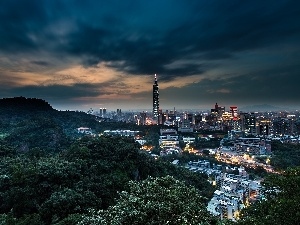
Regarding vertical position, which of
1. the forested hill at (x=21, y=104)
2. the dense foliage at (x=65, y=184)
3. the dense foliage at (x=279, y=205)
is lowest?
the dense foliage at (x=65, y=184)

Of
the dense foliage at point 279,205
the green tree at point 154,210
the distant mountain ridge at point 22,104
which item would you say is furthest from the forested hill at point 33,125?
the dense foliage at point 279,205

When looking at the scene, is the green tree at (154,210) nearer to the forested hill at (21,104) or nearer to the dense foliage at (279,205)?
the dense foliage at (279,205)

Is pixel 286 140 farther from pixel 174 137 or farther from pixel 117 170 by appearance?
pixel 117 170

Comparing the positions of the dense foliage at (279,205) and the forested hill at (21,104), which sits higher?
the forested hill at (21,104)

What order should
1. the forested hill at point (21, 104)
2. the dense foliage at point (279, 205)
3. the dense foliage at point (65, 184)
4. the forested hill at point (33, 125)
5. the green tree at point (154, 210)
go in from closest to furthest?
the green tree at point (154, 210) → the dense foliage at point (279, 205) → the dense foliage at point (65, 184) → the forested hill at point (33, 125) → the forested hill at point (21, 104)

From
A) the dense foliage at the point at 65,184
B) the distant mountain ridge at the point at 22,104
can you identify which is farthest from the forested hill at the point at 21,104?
the dense foliage at the point at 65,184

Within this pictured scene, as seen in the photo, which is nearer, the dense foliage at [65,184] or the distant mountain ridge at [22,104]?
the dense foliage at [65,184]

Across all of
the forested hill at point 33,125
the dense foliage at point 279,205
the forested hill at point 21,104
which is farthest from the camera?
the forested hill at point 21,104

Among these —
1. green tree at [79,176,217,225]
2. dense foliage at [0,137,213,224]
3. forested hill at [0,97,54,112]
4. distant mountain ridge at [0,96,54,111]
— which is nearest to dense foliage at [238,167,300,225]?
green tree at [79,176,217,225]
